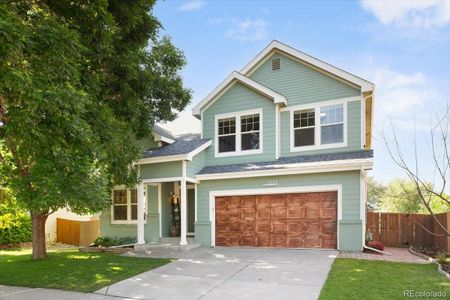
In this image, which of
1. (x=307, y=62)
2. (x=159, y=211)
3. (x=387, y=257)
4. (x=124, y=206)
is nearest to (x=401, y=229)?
(x=387, y=257)

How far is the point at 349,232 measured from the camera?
12086mm

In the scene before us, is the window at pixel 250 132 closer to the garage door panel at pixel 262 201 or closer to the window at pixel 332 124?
the garage door panel at pixel 262 201

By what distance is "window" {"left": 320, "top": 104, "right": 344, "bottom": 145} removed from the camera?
45.4 feet

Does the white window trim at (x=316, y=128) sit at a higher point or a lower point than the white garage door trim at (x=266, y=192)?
higher

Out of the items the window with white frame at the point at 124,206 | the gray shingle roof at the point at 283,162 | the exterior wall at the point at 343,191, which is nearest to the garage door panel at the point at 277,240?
the exterior wall at the point at 343,191

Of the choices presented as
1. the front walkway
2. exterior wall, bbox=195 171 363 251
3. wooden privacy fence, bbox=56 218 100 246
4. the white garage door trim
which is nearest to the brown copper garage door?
the white garage door trim

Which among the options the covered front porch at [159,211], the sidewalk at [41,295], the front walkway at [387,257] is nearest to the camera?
the sidewalk at [41,295]

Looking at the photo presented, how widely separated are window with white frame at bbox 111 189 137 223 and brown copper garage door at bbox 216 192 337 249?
14.5 ft

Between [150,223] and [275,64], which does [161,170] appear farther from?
[275,64]

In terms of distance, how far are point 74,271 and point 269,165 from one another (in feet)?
25.6

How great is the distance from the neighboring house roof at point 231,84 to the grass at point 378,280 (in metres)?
7.01

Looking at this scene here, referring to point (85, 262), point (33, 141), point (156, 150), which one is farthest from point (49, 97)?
point (156, 150)

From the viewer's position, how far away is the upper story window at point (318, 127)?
1384 centimetres

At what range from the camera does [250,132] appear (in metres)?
15.1
